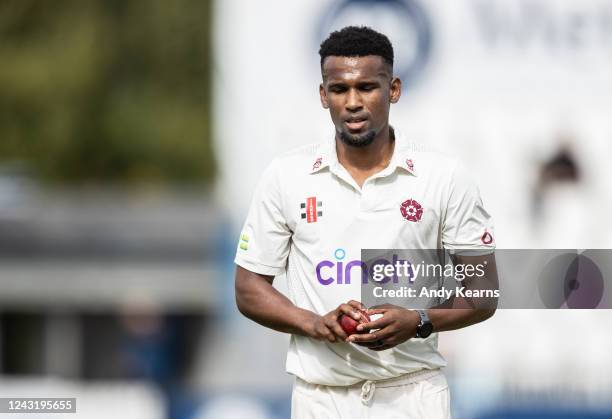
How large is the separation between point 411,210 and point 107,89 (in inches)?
905

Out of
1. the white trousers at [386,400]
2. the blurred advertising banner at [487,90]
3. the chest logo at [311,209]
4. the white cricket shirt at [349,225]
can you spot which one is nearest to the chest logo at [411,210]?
the white cricket shirt at [349,225]

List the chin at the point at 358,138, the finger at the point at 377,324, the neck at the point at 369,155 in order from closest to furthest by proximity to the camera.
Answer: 1. the finger at the point at 377,324
2. the chin at the point at 358,138
3. the neck at the point at 369,155

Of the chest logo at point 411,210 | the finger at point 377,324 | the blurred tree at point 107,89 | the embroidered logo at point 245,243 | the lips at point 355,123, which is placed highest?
the blurred tree at point 107,89

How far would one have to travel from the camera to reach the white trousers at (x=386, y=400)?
4031 mm

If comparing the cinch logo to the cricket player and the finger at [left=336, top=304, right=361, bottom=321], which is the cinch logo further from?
the finger at [left=336, top=304, right=361, bottom=321]

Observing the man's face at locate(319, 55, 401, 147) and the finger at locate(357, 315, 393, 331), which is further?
the man's face at locate(319, 55, 401, 147)

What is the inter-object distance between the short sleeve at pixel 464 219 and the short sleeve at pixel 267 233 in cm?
49

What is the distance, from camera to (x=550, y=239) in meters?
10.4

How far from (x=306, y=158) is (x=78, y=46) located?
66.8 feet

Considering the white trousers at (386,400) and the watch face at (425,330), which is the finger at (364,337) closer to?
the watch face at (425,330)

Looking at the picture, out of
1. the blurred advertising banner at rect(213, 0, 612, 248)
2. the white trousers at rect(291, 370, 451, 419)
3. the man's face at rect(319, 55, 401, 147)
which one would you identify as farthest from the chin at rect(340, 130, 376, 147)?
the blurred advertising banner at rect(213, 0, 612, 248)

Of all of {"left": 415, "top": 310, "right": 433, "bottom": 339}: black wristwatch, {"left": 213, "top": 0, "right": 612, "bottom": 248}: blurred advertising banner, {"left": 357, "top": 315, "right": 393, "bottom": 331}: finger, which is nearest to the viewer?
{"left": 357, "top": 315, "right": 393, "bottom": 331}: finger

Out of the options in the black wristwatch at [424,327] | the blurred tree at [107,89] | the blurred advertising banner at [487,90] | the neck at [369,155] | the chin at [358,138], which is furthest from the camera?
the blurred tree at [107,89]

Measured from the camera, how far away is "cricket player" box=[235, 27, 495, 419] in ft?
12.8
